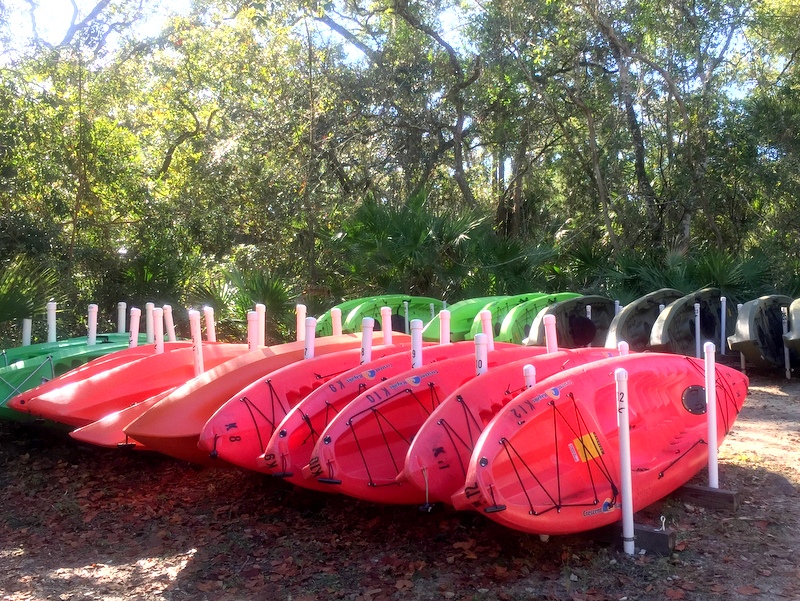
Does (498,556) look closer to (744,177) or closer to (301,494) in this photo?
(301,494)

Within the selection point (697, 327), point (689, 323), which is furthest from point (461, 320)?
point (689, 323)

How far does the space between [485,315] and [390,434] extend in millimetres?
1434

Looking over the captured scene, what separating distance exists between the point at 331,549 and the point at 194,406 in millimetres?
1600

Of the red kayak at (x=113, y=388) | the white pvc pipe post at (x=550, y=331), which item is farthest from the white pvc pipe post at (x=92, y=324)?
the white pvc pipe post at (x=550, y=331)

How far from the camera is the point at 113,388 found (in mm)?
7355

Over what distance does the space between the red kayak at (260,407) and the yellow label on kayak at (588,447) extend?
187 cm

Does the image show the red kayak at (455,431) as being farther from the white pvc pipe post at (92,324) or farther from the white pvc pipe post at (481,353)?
the white pvc pipe post at (92,324)

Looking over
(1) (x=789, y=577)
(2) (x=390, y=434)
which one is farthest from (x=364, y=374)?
(1) (x=789, y=577)

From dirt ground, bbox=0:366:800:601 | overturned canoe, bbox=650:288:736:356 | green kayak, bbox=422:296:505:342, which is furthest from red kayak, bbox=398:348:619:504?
overturned canoe, bbox=650:288:736:356

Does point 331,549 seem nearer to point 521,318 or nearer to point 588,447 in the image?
point 588,447

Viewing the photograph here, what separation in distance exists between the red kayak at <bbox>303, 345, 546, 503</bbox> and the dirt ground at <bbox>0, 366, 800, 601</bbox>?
1.43 feet

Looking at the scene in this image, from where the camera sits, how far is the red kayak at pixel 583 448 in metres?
4.72

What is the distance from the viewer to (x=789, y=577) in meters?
4.68

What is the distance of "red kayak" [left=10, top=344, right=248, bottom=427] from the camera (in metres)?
7.09
